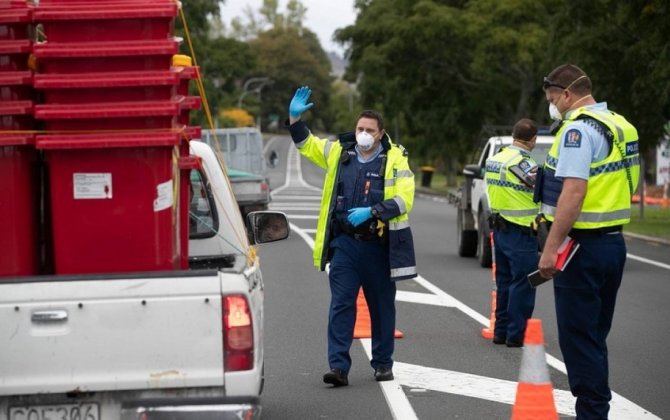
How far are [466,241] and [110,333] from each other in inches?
629

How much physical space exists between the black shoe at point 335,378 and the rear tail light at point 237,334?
12.2ft

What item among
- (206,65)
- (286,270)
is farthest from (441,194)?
(286,270)

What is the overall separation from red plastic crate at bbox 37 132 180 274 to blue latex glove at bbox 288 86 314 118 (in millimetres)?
3256

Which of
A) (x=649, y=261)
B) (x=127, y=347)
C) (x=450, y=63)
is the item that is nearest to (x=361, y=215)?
(x=127, y=347)

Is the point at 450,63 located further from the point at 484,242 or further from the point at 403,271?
the point at 403,271

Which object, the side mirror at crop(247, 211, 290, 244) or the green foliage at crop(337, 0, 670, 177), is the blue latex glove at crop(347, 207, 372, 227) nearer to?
the side mirror at crop(247, 211, 290, 244)

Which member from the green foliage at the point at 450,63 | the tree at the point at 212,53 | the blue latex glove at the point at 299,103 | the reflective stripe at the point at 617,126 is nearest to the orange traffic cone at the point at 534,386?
the reflective stripe at the point at 617,126

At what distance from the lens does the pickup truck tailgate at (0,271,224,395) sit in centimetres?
533

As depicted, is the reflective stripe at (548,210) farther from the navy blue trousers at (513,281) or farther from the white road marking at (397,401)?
the navy blue trousers at (513,281)

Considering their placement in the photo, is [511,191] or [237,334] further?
[511,191]

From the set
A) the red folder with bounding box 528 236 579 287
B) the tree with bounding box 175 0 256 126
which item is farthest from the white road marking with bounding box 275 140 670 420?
the tree with bounding box 175 0 256 126

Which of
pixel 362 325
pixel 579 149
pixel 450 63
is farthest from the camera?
pixel 450 63

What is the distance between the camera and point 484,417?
8.23m

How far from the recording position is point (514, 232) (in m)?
11.5
